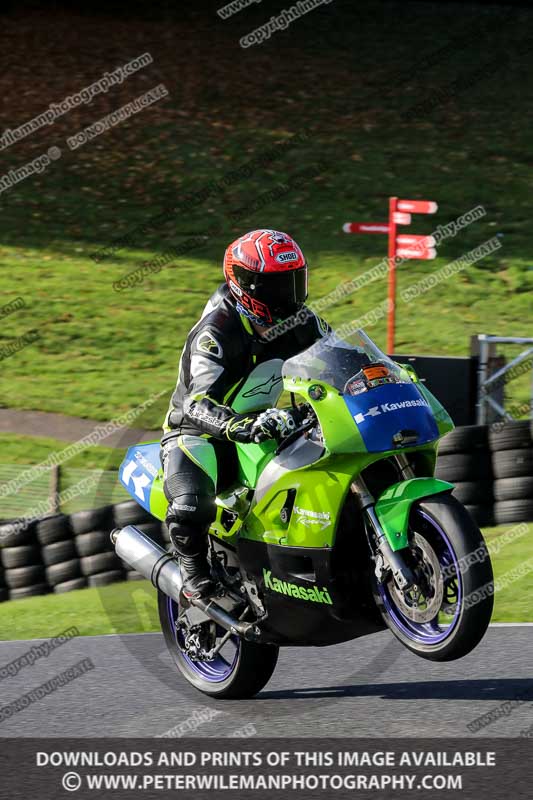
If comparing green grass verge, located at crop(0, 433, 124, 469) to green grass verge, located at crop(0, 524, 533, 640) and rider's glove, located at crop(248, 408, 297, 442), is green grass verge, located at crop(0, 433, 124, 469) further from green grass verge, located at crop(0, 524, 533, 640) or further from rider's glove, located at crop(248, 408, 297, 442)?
rider's glove, located at crop(248, 408, 297, 442)

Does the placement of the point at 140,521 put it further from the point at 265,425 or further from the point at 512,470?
the point at 265,425

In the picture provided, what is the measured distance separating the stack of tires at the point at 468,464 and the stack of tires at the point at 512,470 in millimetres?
61

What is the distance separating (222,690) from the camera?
20.1ft

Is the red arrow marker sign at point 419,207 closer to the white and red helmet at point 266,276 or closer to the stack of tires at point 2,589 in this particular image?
the stack of tires at point 2,589

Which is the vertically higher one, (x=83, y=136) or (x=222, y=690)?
(x=83, y=136)

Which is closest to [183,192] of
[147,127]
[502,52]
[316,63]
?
[147,127]

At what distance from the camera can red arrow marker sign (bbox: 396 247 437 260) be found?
13992mm

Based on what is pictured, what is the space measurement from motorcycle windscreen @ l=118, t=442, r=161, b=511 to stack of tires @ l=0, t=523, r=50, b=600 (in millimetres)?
3176

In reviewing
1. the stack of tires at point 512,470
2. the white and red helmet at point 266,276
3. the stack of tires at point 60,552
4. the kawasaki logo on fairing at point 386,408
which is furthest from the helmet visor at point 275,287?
the stack of tires at point 60,552

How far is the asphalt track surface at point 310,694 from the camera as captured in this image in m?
5.45

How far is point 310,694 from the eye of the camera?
237 inches

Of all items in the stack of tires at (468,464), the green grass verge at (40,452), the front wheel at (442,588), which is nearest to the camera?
the front wheel at (442,588)

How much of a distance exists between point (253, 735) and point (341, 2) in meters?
25.0

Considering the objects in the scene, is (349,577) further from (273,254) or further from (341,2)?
(341,2)
